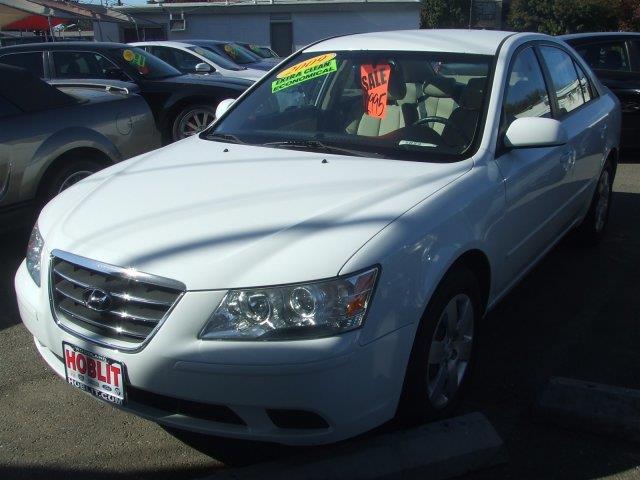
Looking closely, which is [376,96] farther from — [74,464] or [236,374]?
[74,464]

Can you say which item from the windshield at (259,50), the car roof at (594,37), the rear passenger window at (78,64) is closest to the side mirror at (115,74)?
the rear passenger window at (78,64)

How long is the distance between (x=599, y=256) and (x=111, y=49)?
6.10 m

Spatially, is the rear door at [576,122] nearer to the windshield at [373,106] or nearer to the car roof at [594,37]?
the windshield at [373,106]

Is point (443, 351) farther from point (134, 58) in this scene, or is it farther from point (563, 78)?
point (134, 58)

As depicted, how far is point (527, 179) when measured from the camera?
3.58 m

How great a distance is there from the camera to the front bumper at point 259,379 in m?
2.34

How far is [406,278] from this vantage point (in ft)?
8.34

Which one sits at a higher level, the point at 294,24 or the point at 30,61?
the point at 294,24

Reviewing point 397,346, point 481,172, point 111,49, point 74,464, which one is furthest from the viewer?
point 111,49

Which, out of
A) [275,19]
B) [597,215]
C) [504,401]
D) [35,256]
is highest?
[275,19]

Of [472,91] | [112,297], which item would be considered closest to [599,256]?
[472,91]

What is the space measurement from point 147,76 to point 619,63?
19.6ft

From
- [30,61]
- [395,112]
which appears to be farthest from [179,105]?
[395,112]

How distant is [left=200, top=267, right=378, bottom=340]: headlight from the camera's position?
2.38 m
